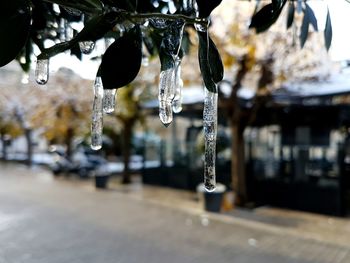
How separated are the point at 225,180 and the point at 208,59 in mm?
11490

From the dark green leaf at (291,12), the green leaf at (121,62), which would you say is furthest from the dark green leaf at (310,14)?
the green leaf at (121,62)

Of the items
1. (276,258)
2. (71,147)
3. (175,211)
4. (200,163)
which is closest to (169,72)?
(276,258)

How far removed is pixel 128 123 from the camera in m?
13.8

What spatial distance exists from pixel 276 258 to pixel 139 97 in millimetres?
8373

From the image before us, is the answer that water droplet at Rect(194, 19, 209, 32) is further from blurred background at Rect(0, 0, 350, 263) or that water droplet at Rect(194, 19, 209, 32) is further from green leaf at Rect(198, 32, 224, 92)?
blurred background at Rect(0, 0, 350, 263)

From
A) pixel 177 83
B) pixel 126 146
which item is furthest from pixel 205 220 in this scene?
pixel 177 83

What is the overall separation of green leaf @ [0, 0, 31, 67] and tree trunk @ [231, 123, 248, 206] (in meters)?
9.10

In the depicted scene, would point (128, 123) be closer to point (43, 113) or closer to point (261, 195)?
point (43, 113)

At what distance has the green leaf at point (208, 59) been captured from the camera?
0.92m

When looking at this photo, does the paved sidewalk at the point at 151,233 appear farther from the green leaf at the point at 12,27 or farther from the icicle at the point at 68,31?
the green leaf at the point at 12,27

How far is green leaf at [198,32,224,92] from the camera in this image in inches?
36.1

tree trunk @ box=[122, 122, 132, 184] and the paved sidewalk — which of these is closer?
the paved sidewalk

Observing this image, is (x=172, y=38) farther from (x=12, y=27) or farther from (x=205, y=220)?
(x=205, y=220)

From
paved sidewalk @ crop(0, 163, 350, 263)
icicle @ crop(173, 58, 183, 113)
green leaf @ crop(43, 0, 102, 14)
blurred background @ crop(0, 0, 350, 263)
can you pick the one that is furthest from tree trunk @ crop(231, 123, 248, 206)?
green leaf @ crop(43, 0, 102, 14)
